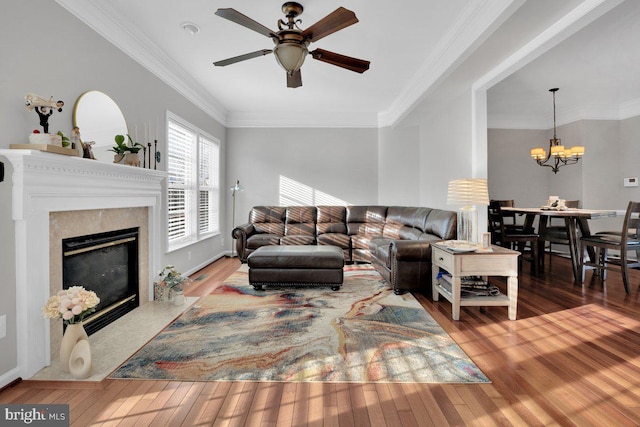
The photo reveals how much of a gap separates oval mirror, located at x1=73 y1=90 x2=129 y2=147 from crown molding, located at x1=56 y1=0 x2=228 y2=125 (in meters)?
0.57

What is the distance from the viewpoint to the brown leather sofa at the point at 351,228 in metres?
4.38

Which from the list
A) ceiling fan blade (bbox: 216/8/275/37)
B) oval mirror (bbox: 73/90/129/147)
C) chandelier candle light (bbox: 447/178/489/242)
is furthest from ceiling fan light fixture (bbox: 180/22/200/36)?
chandelier candle light (bbox: 447/178/489/242)

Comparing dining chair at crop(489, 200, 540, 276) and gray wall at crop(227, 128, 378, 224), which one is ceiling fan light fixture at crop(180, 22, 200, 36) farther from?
dining chair at crop(489, 200, 540, 276)

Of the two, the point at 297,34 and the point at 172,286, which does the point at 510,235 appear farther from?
the point at 172,286

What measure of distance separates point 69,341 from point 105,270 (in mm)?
952

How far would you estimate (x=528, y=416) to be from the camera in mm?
1689

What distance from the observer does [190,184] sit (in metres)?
4.96

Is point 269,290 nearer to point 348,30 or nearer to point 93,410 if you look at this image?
point 93,410

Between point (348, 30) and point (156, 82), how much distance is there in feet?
7.46

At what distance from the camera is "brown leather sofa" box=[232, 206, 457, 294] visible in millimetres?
4379

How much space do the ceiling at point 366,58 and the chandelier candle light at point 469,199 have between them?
126cm

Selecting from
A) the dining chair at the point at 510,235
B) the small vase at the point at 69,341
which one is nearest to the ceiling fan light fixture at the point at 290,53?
the small vase at the point at 69,341

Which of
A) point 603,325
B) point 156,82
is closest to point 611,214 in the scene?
point 603,325

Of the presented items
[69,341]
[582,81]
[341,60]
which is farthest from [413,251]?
[582,81]
